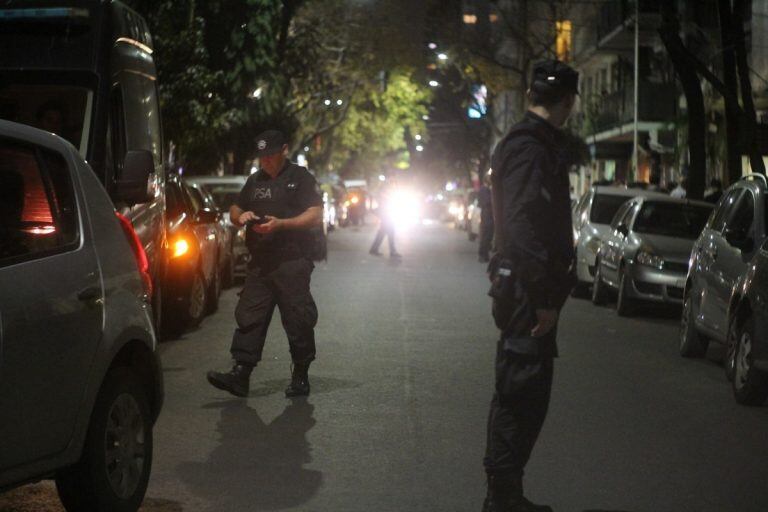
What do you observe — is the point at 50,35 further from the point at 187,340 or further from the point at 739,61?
the point at 739,61

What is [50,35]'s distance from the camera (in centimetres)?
1123

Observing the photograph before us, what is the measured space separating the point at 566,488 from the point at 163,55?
18.3m

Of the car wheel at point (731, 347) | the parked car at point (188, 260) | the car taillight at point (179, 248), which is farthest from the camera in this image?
the car taillight at point (179, 248)

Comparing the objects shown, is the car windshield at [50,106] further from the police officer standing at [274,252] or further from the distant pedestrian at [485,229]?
the distant pedestrian at [485,229]

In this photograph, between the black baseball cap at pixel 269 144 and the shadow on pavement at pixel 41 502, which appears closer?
the shadow on pavement at pixel 41 502

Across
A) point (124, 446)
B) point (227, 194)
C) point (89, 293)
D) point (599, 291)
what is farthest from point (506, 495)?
point (227, 194)

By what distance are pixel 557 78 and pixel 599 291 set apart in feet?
41.3

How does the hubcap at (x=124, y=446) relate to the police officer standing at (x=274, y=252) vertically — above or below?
below

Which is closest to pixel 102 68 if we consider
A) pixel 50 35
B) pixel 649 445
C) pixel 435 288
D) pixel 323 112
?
pixel 50 35

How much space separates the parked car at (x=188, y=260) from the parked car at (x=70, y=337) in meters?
7.58

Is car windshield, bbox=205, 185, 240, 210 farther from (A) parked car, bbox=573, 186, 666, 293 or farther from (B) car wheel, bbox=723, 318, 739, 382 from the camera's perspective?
(B) car wheel, bbox=723, 318, 739, 382

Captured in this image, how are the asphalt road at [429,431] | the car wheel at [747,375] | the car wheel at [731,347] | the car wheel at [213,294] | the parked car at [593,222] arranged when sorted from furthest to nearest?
the parked car at [593,222]
the car wheel at [213,294]
the car wheel at [731,347]
the car wheel at [747,375]
the asphalt road at [429,431]

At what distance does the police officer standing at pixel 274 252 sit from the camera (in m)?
9.54

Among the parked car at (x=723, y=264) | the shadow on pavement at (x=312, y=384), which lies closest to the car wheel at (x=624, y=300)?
the parked car at (x=723, y=264)
